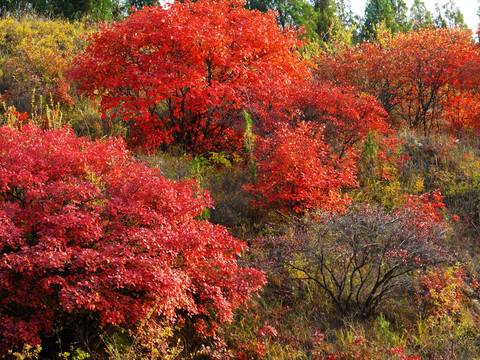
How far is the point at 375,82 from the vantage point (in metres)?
13.1

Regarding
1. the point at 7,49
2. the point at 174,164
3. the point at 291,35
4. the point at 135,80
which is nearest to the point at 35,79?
the point at 7,49

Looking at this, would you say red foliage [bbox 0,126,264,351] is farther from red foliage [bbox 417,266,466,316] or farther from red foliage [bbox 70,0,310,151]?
red foliage [bbox 70,0,310,151]

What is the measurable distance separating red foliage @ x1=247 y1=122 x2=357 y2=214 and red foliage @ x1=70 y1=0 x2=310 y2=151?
4.76 feet

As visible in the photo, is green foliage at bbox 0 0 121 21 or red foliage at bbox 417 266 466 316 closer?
red foliage at bbox 417 266 466 316

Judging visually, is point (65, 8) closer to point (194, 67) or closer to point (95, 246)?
point (194, 67)

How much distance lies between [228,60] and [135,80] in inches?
77.5

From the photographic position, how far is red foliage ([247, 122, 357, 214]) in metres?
7.25

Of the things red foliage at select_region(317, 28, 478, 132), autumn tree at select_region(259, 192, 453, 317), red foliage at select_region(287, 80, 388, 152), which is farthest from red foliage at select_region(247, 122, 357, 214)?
red foliage at select_region(317, 28, 478, 132)

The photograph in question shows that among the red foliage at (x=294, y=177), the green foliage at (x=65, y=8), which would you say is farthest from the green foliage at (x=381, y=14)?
the red foliage at (x=294, y=177)

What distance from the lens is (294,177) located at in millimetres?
7203

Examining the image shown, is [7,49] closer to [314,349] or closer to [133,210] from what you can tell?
[133,210]

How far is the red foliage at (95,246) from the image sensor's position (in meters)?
3.88

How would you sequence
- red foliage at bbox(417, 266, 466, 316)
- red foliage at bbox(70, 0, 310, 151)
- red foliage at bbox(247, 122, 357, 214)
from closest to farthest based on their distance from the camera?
red foliage at bbox(417, 266, 466, 316) < red foliage at bbox(247, 122, 357, 214) < red foliage at bbox(70, 0, 310, 151)

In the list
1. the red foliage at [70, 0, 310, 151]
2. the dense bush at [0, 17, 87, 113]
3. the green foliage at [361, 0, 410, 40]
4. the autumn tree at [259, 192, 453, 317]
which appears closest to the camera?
the autumn tree at [259, 192, 453, 317]
